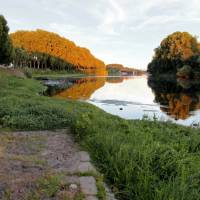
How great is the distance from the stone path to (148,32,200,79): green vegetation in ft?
202

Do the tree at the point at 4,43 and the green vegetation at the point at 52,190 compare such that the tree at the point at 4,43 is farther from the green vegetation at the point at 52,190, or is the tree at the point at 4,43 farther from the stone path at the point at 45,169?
the green vegetation at the point at 52,190

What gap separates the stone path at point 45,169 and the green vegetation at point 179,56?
61.5 metres

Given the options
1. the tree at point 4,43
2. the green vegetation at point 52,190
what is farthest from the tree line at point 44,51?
the green vegetation at point 52,190

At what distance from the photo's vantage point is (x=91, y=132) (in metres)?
8.24

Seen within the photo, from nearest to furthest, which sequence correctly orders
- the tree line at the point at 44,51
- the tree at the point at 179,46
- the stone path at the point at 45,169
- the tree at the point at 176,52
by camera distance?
1. the stone path at the point at 45,169
2. the tree at the point at 176,52
3. the tree at the point at 179,46
4. the tree line at the point at 44,51

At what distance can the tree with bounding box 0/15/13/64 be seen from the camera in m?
52.6

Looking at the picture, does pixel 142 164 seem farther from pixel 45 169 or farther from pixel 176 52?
pixel 176 52

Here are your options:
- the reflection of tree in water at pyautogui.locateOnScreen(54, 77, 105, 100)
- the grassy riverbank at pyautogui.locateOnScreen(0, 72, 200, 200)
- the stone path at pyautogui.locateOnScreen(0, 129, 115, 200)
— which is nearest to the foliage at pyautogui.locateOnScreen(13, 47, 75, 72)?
the reflection of tree in water at pyautogui.locateOnScreen(54, 77, 105, 100)

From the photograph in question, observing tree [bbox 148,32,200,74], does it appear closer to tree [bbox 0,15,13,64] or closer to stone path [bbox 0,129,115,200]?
tree [bbox 0,15,13,64]

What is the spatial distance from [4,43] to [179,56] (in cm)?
4203

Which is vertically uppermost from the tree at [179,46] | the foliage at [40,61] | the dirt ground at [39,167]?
the tree at [179,46]

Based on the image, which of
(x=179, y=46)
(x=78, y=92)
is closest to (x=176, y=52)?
(x=179, y=46)

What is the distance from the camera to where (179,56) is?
78.5 meters

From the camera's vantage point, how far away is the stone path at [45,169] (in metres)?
4.65
